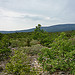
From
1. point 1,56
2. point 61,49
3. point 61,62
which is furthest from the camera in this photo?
point 1,56

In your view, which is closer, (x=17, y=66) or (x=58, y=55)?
(x=17, y=66)

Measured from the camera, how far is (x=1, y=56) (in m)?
8.21

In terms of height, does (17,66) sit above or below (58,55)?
below

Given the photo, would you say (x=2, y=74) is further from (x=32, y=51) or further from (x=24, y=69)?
(x=32, y=51)

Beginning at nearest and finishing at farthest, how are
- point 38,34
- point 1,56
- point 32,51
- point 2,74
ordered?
point 2,74 < point 1,56 < point 32,51 < point 38,34

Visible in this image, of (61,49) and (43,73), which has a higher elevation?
(61,49)

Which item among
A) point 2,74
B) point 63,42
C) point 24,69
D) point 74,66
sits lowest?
point 2,74

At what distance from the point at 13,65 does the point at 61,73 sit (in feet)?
8.16

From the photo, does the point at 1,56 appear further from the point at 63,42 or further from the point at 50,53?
the point at 63,42

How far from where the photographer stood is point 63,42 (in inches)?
192

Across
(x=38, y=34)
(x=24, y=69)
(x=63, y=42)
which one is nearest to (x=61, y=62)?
(x=63, y=42)

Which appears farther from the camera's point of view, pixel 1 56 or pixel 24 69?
pixel 1 56

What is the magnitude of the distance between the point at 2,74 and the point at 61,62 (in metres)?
3.39

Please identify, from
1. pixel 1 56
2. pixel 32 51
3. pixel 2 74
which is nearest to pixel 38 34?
pixel 32 51
